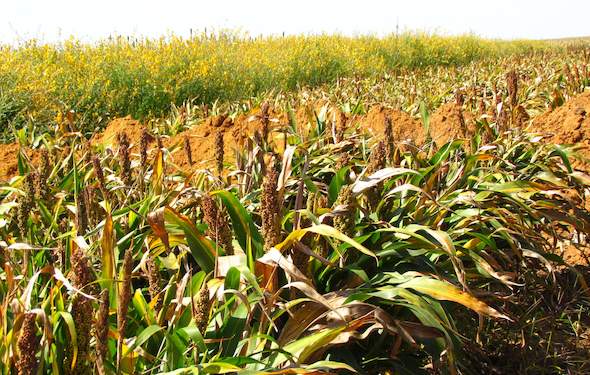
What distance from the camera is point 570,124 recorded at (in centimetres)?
417

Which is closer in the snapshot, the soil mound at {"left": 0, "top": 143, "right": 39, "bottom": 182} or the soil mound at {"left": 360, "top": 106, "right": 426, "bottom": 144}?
the soil mound at {"left": 0, "top": 143, "right": 39, "bottom": 182}

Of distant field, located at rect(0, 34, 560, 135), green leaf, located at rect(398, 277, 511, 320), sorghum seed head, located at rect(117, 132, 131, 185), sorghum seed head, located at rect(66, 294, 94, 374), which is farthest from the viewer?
distant field, located at rect(0, 34, 560, 135)

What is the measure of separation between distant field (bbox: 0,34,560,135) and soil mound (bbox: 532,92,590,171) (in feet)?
11.2

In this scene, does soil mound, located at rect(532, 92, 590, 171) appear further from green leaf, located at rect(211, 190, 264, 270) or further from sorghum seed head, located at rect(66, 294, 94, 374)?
sorghum seed head, located at rect(66, 294, 94, 374)

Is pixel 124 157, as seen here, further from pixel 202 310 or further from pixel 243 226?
pixel 202 310

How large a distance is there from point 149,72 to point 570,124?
536 centimetres

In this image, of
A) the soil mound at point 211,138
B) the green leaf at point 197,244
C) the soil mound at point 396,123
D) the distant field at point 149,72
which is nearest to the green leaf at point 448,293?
the green leaf at point 197,244

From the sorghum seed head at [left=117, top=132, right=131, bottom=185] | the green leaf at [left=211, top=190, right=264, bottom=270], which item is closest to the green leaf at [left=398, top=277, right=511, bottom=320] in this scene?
the green leaf at [left=211, top=190, right=264, bottom=270]

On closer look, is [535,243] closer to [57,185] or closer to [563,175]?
[563,175]

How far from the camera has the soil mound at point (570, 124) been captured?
408 centimetres

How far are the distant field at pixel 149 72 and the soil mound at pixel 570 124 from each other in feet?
11.2

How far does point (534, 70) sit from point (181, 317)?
849 centimetres

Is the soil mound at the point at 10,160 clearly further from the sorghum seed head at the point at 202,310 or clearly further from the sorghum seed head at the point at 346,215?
the sorghum seed head at the point at 202,310

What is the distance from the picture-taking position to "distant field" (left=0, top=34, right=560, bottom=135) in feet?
21.8
